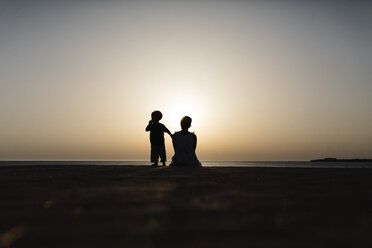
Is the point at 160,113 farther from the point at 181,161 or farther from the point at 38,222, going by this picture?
the point at 38,222

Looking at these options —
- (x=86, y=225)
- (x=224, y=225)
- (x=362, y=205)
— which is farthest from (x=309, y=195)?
(x=86, y=225)

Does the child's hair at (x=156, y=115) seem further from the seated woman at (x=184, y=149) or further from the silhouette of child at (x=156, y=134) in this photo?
the seated woman at (x=184, y=149)

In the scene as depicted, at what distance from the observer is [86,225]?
1.95m

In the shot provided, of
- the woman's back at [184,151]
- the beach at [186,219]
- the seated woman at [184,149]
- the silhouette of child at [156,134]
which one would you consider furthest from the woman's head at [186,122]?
the beach at [186,219]

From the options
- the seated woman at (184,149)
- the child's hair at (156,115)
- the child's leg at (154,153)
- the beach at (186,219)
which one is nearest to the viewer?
the beach at (186,219)

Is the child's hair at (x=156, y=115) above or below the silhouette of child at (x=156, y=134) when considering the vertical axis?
above

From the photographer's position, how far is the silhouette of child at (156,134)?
11.9 metres

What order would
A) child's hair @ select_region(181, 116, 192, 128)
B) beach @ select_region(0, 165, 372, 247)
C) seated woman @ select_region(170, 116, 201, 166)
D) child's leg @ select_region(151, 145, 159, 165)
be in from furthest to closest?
child's leg @ select_region(151, 145, 159, 165) → child's hair @ select_region(181, 116, 192, 128) → seated woman @ select_region(170, 116, 201, 166) → beach @ select_region(0, 165, 372, 247)

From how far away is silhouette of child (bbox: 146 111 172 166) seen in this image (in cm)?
1188

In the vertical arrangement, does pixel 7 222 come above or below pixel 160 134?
below

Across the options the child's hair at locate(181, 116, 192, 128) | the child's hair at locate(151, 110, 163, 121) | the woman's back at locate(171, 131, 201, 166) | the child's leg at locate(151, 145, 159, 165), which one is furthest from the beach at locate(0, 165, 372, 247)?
the child's leg at locate(151, 145, 159, 165)

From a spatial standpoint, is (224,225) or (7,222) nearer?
(224,225)

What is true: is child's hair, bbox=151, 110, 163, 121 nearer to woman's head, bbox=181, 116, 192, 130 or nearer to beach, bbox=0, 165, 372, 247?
woman's head, bbox=181, 116, 192, 130

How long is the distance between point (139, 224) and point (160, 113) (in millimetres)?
10036
